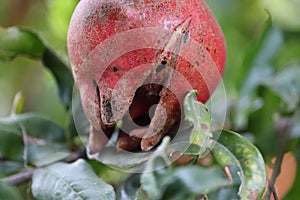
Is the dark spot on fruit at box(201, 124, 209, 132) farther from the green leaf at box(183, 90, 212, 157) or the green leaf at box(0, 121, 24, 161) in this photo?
the green leaf at box(0, 121, 24, 161)

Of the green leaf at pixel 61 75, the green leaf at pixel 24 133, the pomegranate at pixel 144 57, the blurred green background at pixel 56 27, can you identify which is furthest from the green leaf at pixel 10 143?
the blurred green background at pixel 56 27

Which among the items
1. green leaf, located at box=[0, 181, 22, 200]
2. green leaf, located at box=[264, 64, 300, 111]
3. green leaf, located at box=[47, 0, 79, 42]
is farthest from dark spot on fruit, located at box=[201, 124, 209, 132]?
green leaf, located at box=[47, 0, 79, 42]

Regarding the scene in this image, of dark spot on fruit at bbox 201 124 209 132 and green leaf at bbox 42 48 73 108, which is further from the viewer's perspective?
green leaf at bbox 42 48 73 108

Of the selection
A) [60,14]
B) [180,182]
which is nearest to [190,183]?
[180,182]

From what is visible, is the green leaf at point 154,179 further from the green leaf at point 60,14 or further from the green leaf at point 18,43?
the green leaf at point 60,14

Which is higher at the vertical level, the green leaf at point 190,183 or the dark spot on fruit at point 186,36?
the dark spot on fruit at point 186,36

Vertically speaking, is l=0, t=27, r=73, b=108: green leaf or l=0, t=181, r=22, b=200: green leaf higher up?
l=0, t=27, r=73, b=108: green leaf

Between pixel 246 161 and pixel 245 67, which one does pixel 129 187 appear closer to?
pixel 246 161
